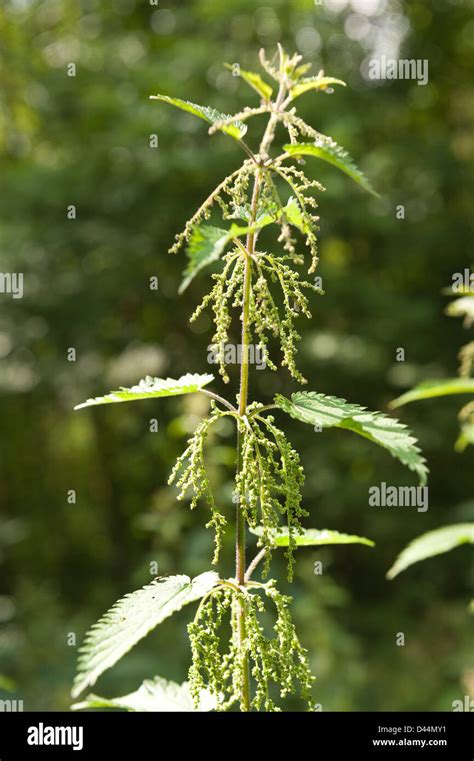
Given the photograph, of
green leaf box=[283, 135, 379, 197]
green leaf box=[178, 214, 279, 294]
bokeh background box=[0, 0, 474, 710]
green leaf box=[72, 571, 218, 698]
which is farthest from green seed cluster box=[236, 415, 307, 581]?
bokeh background box=[0, 0, 474, 710]

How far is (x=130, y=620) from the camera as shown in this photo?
1.14 m

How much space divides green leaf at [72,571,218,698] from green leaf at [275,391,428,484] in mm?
293

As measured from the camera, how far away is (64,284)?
6.00m

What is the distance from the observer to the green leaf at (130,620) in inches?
41.4

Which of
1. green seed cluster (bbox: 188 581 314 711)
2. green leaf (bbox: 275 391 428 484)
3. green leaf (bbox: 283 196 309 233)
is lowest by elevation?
green seed cluster (bbox: 188 581 314 711)

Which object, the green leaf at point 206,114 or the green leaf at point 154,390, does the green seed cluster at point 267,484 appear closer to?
the green leaf at point 154,390

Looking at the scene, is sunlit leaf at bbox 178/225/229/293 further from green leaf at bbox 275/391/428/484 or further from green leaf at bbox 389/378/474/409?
green leaf at bbox 389/378/474/409

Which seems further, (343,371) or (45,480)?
(45,480)

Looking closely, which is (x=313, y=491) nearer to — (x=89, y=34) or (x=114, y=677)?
(x=114, y=677)

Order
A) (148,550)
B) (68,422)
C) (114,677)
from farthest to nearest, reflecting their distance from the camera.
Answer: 1. (68,422)
2. (148,550)
3. (114,677)

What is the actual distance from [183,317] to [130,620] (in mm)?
5215

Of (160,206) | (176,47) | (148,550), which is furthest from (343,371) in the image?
(176,47)

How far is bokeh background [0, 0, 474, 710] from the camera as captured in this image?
5684mm
